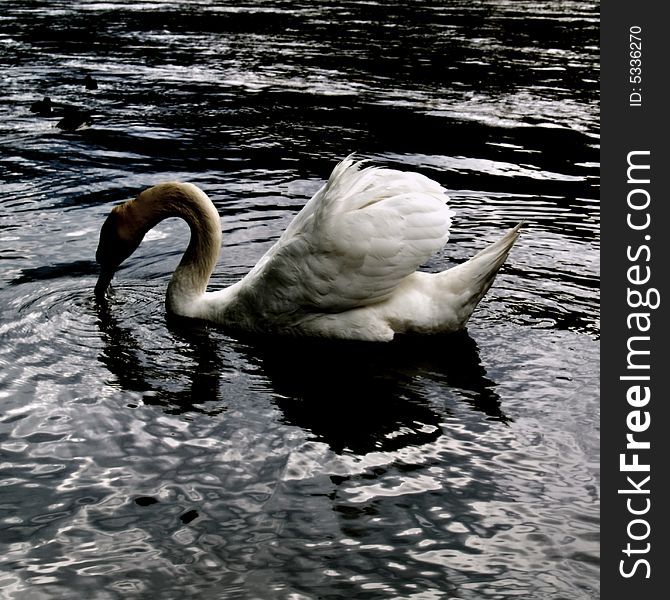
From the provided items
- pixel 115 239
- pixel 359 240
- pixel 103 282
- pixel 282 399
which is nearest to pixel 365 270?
pixel 359 240

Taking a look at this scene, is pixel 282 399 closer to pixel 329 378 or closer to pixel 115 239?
pixel 329 378

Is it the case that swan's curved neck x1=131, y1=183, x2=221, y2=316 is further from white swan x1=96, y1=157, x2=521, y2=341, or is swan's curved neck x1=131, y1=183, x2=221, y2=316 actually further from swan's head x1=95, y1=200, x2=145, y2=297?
white swan x1=96, y1=157, x2=521, y2=341

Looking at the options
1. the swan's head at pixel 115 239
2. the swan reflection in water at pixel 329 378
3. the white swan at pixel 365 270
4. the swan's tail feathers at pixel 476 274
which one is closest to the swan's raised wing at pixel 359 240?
the white swan at pixel 365 270

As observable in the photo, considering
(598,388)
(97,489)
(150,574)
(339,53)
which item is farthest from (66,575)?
(339,53)

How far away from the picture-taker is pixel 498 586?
4.86 metres

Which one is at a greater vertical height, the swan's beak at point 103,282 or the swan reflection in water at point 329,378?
the swan's beak at point 103,282

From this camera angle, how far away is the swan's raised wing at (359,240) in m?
7.40

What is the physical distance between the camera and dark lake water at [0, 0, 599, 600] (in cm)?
509

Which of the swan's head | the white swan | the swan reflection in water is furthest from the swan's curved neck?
the white swan

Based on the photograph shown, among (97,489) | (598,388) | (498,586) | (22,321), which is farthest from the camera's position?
(22,321)

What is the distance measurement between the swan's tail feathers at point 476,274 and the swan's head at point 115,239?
3.01m

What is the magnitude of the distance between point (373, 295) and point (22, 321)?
3.06m

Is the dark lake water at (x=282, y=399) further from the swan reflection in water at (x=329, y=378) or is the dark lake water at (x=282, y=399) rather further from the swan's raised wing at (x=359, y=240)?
the swan's raised wing at (x=359, y=240)

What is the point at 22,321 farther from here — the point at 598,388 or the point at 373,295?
the point at 598,388
